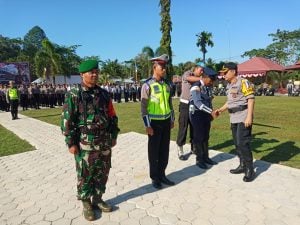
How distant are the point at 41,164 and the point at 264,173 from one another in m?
4.35

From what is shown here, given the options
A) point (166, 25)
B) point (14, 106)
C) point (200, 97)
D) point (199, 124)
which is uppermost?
point (166, 25)

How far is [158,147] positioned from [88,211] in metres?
1.49

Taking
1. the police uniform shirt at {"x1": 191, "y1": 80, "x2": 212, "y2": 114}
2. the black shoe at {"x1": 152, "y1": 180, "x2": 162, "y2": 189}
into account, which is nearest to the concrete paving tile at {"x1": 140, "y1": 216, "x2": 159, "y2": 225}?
the black shoe at {"x1": 152, "y1": 180, "x2": 162, "y2": 189}

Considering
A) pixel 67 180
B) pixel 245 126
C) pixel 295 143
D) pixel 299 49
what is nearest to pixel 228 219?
pixel 245 126

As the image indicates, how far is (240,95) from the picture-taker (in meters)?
5.35

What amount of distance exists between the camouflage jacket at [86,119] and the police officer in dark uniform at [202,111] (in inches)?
86.5

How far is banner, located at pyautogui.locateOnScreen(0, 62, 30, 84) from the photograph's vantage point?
121 feet

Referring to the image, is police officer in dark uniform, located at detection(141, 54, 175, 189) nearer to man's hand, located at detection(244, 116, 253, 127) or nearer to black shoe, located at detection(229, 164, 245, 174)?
man's hand, located at detection(244, 116, 253, 127)

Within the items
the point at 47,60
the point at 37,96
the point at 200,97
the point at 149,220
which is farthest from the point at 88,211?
the point at 47,60

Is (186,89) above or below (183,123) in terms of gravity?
above

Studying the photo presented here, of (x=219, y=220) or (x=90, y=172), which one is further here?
(x=90, y=172)

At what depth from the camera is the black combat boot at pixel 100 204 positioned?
4348mm

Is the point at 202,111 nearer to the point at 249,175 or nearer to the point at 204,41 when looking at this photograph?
the point at 249,175

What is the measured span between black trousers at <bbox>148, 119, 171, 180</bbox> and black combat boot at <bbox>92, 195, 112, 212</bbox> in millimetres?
1056
